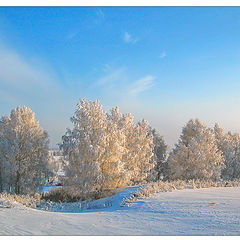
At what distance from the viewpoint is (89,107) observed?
2041 centimetres

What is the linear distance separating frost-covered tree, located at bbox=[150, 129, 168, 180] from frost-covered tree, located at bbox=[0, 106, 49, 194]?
1899 centimetres

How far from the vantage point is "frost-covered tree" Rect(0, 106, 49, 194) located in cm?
2206

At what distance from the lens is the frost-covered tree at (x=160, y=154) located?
35844 millimetres

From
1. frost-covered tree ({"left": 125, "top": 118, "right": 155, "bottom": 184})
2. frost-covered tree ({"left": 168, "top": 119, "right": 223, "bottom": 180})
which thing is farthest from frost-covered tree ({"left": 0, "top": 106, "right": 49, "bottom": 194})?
frost-covered tree ({"left": 168, "top": 119, "right": 223, "bottom": 180})

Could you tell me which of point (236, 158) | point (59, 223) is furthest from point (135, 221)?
point (236, 158)

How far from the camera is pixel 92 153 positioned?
60.4 feet

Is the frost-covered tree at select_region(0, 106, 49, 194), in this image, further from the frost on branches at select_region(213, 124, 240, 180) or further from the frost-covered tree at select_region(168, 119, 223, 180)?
the frost on branches at select_region(213, 124, 240, 180)

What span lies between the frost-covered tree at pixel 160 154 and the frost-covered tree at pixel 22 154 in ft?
62.3

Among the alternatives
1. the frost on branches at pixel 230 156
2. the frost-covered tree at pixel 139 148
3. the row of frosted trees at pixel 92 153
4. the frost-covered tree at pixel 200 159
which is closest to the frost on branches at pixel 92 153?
the row of frosted trees at pixel 92 153

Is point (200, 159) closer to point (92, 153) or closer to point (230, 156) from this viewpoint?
point (230, 156)

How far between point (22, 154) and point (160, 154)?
21978mm

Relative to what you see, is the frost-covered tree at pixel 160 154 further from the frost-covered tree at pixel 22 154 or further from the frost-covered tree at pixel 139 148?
the frost-covered tree at pixel 22 154

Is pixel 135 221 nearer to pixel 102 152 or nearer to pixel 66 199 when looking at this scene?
pixel 102 152

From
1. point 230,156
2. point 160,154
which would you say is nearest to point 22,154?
point 160,154
